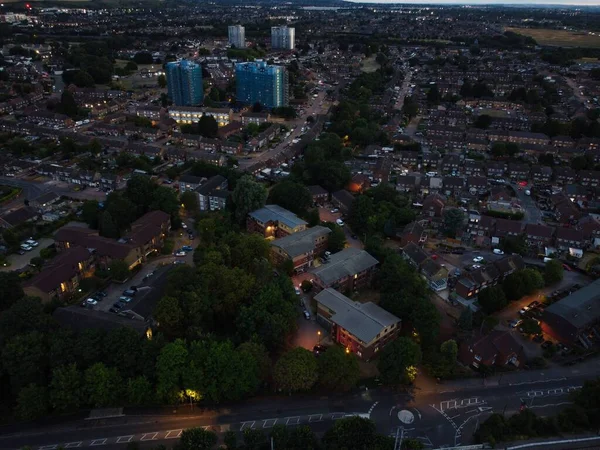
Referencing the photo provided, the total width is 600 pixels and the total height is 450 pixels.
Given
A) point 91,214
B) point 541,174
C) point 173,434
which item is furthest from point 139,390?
point 541,174

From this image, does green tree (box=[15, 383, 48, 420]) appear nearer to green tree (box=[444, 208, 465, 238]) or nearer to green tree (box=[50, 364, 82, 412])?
green tree (box=[50, 364, 82, 412])

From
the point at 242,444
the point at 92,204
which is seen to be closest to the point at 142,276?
the point at 92,204

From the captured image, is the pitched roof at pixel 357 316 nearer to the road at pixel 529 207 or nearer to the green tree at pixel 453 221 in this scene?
the green tree at pixel 453 221

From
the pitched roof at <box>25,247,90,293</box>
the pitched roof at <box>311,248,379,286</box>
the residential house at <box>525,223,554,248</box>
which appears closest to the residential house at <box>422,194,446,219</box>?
the residential house at <box>525,223,554,248</box>

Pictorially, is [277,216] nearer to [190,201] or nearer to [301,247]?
[301,247]

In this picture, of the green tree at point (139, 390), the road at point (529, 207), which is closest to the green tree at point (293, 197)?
the road at point (529, 207)

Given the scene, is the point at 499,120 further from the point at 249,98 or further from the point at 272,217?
the point at 272,217
